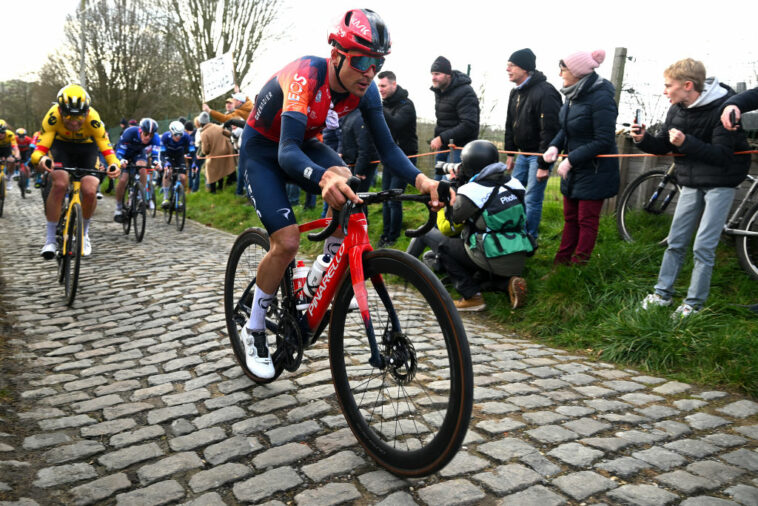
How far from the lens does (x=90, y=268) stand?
8.57m

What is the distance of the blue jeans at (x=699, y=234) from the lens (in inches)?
205

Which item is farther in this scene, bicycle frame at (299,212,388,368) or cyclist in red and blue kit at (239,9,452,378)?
cyclist in red and blue kit at (239,9,452,378)

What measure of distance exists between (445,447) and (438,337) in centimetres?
45

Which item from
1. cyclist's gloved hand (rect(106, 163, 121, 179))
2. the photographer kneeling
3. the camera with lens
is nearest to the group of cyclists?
the photographer kneeling

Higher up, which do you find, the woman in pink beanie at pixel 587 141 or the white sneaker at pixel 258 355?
the woman in pink beanie at pixel 587 141

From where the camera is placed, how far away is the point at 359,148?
31.7ft

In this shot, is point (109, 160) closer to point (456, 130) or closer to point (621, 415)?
point (456, 130)

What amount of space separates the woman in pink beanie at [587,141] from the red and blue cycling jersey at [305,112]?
3320 mm

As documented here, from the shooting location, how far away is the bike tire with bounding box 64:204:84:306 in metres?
6.46

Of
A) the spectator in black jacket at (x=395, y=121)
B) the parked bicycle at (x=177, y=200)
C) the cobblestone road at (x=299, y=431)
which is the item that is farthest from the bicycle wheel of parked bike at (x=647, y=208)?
the parked bicycle at (x=177, y=200)

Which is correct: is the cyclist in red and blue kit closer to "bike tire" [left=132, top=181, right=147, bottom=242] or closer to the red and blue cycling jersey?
the red and blue cycling jersey

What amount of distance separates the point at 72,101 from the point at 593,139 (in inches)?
235

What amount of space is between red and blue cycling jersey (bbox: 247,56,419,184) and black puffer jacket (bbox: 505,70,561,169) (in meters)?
3.70

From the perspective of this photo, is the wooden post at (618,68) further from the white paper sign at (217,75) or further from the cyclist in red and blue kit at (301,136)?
the white paper sign at (217,75)
